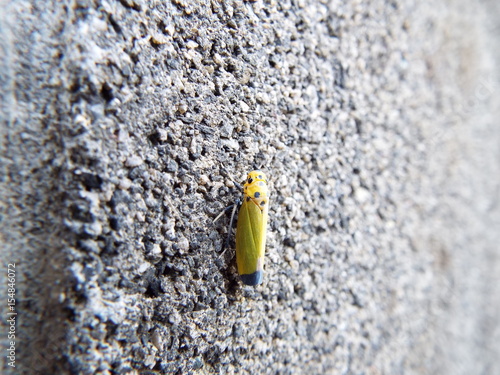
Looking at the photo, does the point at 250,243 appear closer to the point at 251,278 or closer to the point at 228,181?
the point at 251,278

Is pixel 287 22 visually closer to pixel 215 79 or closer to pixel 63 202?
pixel 215 79

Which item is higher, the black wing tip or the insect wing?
the insect wing

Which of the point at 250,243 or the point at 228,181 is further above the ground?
the point at 228,181

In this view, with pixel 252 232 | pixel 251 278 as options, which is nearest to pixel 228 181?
pixel 252 232

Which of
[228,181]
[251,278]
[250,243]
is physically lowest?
[251,278]

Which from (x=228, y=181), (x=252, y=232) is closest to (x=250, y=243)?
(x=252, y=232)
